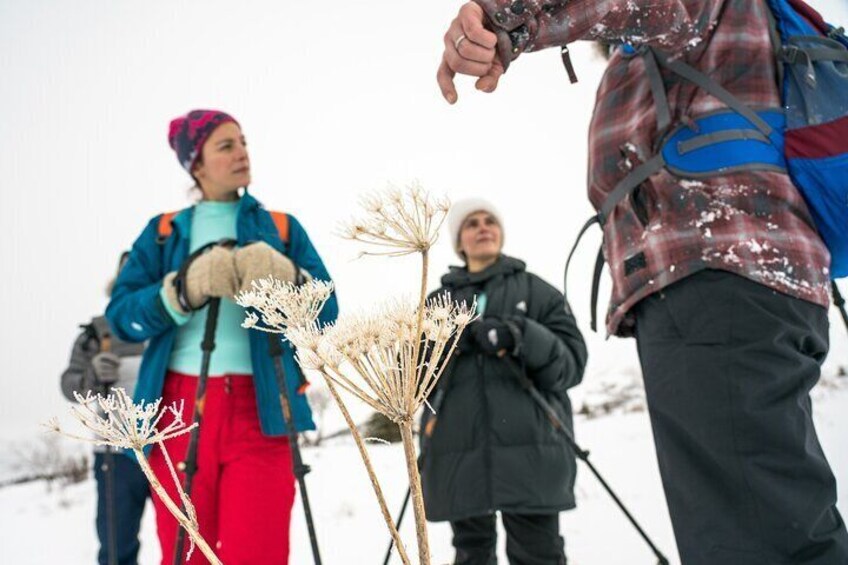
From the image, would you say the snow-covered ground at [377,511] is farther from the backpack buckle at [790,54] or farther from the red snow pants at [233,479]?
the backpack buckle at [790,54]

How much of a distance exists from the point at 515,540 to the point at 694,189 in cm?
210

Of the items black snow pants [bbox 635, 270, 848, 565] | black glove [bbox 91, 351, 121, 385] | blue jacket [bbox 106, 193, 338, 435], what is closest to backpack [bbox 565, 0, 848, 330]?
black snow pants [bbox 635, 270, 848, 565]

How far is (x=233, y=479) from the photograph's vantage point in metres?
1.83

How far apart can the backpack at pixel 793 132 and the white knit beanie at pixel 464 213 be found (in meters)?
2.32

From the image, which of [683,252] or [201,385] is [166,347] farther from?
[683,252]

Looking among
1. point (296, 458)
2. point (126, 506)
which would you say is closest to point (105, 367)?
point (126, 506)

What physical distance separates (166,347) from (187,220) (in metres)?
0.51

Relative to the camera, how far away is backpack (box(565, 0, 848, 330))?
1.19 meters

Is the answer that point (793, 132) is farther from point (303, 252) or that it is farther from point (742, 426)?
point (303, 252)

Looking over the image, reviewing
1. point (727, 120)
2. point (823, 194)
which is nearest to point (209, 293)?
point (727, 120)

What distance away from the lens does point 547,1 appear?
98cm

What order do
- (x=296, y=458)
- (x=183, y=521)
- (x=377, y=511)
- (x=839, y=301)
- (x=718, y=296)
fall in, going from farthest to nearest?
1. (x=377, y=511)
2. (x=839, y=301)
3. (x=296, y=458)
4. (x=718, y=296)
5. (x=183, y=521)

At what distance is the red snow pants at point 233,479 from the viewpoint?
5.70 ft

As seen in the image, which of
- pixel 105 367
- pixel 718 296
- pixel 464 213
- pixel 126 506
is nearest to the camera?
pixel 718 296
